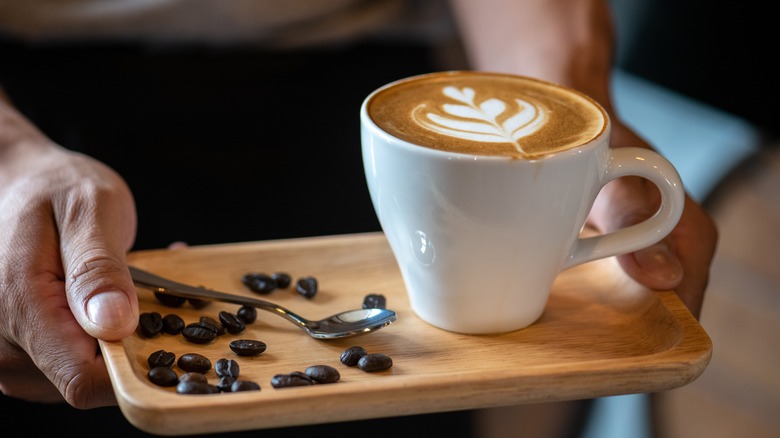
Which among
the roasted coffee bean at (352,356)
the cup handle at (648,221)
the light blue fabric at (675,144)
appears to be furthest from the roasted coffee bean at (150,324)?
the light blue fabric at (675,144)

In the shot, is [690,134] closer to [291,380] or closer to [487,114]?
[487,114]

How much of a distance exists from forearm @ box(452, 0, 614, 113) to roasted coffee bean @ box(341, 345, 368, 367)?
0.68 meters

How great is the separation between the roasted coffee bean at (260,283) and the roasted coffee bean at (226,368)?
0.60 ft

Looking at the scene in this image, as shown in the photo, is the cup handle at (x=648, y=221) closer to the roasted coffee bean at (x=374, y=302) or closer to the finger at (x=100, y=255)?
the roasted coffee bean at (x=374, y=302)

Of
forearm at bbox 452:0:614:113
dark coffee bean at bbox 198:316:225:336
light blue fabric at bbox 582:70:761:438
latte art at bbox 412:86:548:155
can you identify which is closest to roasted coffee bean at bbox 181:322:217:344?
dark coffee bean at bbox 198:316:225:336

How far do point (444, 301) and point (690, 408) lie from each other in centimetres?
127

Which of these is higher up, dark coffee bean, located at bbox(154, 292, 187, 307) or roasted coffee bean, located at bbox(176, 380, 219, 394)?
roasted coffee bean, located at bbox(176, 380, 219, 394)

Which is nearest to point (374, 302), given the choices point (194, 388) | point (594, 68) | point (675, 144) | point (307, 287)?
point (307, 287)

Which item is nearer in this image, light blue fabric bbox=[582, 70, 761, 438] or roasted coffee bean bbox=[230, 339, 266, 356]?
roasted coffee bean bbox=[230, 339, 266, 356]

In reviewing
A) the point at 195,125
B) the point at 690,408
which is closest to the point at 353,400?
the point at 195,125

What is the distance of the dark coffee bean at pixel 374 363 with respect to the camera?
0.91 meters

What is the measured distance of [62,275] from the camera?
3.48 ft

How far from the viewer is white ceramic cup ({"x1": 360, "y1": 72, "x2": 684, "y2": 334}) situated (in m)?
0.90

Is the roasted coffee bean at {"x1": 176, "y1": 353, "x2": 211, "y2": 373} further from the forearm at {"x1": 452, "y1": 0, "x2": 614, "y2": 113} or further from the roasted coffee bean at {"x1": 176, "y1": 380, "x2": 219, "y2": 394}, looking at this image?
the forearm at {"x1": 452, "y1": 0, "x2": 614, "y2": 113}
